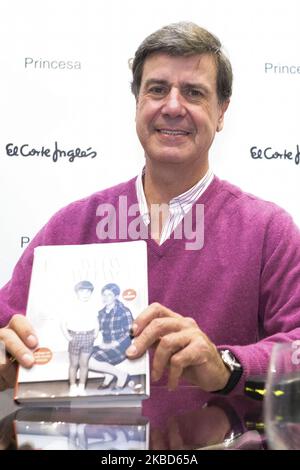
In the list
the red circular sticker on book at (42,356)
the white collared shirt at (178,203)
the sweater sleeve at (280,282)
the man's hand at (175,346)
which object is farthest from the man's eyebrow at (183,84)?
the red circular sticker on book at (42,356)

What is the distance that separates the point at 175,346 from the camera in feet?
2.86

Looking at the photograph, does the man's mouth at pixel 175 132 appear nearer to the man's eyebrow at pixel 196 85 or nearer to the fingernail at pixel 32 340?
the man's eyebrow at pixel 196 85

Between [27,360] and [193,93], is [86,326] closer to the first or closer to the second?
[27,360]

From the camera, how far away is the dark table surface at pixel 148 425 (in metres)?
0.66

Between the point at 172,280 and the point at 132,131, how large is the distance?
2.03 ft

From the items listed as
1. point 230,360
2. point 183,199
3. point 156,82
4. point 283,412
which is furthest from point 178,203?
point 283,412

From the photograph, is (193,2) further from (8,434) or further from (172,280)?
(8,434)

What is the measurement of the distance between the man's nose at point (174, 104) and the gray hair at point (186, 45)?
76 mm

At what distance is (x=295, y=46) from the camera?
5.65 feet

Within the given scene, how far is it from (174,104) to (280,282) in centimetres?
40

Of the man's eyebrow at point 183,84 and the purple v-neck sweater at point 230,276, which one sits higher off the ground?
the man's eyebrow at point 183,84

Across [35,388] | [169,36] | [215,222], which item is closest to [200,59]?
[169,36]

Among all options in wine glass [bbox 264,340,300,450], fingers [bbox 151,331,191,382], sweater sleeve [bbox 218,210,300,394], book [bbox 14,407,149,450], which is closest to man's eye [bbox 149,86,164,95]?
sweater sleeve [bbox 218,210,300,394]

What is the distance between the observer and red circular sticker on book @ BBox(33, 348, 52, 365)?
0.82 meters
